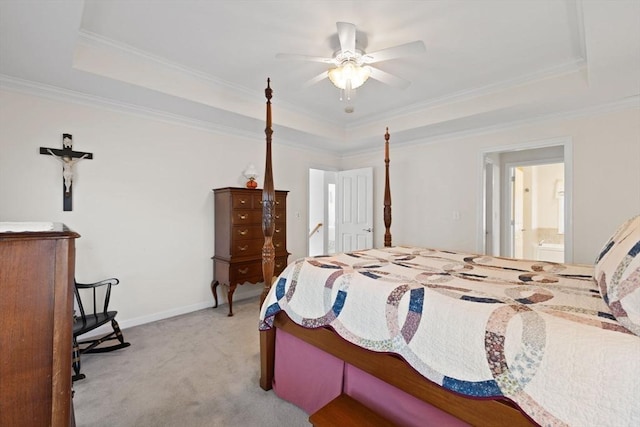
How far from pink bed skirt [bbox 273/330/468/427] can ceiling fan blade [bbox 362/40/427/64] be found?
81.4 inches

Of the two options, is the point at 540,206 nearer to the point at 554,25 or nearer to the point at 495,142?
the point at 495,142

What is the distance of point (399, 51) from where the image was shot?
2.12 meters

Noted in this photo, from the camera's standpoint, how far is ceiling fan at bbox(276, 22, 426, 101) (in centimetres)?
207

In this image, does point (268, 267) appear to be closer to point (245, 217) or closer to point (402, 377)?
point (402, 377)

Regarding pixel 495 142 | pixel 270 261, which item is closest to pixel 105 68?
pixel 270 261

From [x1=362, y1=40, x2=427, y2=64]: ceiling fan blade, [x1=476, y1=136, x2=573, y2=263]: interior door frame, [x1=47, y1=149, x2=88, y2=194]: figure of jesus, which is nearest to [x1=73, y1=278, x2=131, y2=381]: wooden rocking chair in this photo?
[x1=47, y1=149, x2=88, y2=194]: figure of jesus

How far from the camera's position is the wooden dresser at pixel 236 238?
3.50m

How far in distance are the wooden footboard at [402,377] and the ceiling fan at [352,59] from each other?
1.91 meters

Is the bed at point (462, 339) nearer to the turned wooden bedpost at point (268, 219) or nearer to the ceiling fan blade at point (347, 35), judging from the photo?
the turned wooden bedpost at point (268, 219)

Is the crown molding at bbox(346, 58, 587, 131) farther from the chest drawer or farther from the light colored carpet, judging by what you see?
the light colored carpet

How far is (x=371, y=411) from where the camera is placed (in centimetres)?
141

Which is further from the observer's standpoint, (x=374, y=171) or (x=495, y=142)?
(x=374, y=171)

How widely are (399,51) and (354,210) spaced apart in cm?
310

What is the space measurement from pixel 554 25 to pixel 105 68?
357 centimetres
